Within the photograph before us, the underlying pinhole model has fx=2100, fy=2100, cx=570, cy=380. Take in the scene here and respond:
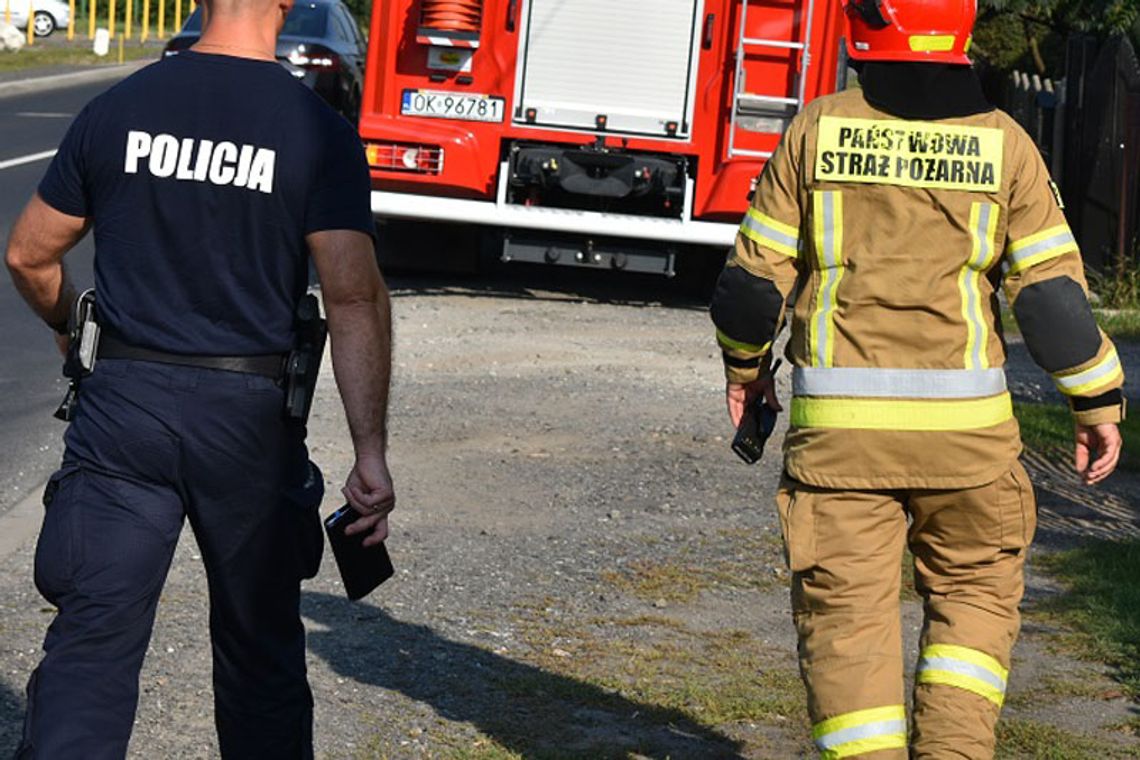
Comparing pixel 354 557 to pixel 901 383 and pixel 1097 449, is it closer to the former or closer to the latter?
pixel 901 383

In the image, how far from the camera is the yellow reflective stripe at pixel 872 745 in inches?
154

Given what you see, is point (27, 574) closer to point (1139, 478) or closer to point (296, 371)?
point (296, 371)

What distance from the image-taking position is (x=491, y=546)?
22.8ft

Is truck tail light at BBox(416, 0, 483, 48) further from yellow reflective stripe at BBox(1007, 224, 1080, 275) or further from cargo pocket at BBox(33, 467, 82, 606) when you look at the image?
cargo pocket at BBox(33, 467, 82, 606)

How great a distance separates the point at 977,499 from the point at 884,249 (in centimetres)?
52

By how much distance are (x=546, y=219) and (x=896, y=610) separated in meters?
8.90

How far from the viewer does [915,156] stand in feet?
13.0

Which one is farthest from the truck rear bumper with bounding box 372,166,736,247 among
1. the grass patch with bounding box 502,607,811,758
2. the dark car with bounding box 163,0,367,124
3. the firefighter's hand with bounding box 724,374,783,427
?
the firefighter's hand with bounding box 724,374,783,427

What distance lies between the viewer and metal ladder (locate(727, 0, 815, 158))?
12719 mm

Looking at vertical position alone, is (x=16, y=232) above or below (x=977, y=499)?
above

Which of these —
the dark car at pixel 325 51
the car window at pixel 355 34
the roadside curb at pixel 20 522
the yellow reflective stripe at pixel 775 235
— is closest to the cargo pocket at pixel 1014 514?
the yellow reflective stripe at pixel 775 235

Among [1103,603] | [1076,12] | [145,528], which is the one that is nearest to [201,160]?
[145,528]

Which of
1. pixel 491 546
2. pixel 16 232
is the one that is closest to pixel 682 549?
pixel 491 546

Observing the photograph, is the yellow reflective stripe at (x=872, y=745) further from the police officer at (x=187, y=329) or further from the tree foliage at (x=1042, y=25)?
the tree foliage at (x=1042, y=25)
